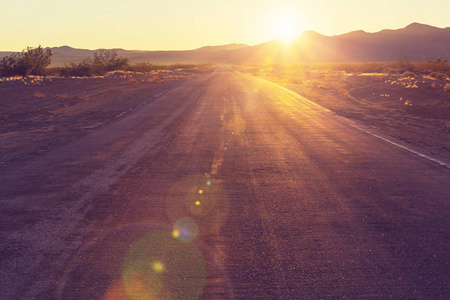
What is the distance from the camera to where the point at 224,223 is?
5.36 meters

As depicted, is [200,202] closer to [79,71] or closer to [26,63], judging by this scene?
[26,63]

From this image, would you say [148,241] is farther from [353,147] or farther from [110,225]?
[353,147]

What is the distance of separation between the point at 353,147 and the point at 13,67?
43.5 meters

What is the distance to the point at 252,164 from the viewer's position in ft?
28.2

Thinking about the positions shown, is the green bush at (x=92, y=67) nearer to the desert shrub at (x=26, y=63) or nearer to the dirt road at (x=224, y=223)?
the desert shrub at (x=26, y=63)

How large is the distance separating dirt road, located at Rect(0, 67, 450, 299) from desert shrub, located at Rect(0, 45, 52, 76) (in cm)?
3945

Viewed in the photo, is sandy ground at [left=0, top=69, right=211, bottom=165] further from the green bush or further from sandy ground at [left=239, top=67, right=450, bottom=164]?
the green bush

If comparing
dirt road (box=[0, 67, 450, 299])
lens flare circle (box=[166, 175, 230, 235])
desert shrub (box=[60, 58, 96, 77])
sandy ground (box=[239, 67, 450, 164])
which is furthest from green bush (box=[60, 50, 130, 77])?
lens flare circle (box=[166, 175, 230, 235])

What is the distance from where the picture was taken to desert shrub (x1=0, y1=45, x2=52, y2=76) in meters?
43.1

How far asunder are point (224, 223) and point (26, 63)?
150 ft

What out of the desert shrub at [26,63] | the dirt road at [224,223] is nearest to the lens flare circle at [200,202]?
the dirt road at [224,223]

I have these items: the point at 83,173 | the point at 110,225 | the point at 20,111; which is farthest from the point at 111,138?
the point at 20,111

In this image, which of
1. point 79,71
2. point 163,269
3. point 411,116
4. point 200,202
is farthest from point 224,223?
point 79,71

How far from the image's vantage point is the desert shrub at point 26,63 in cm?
4312
